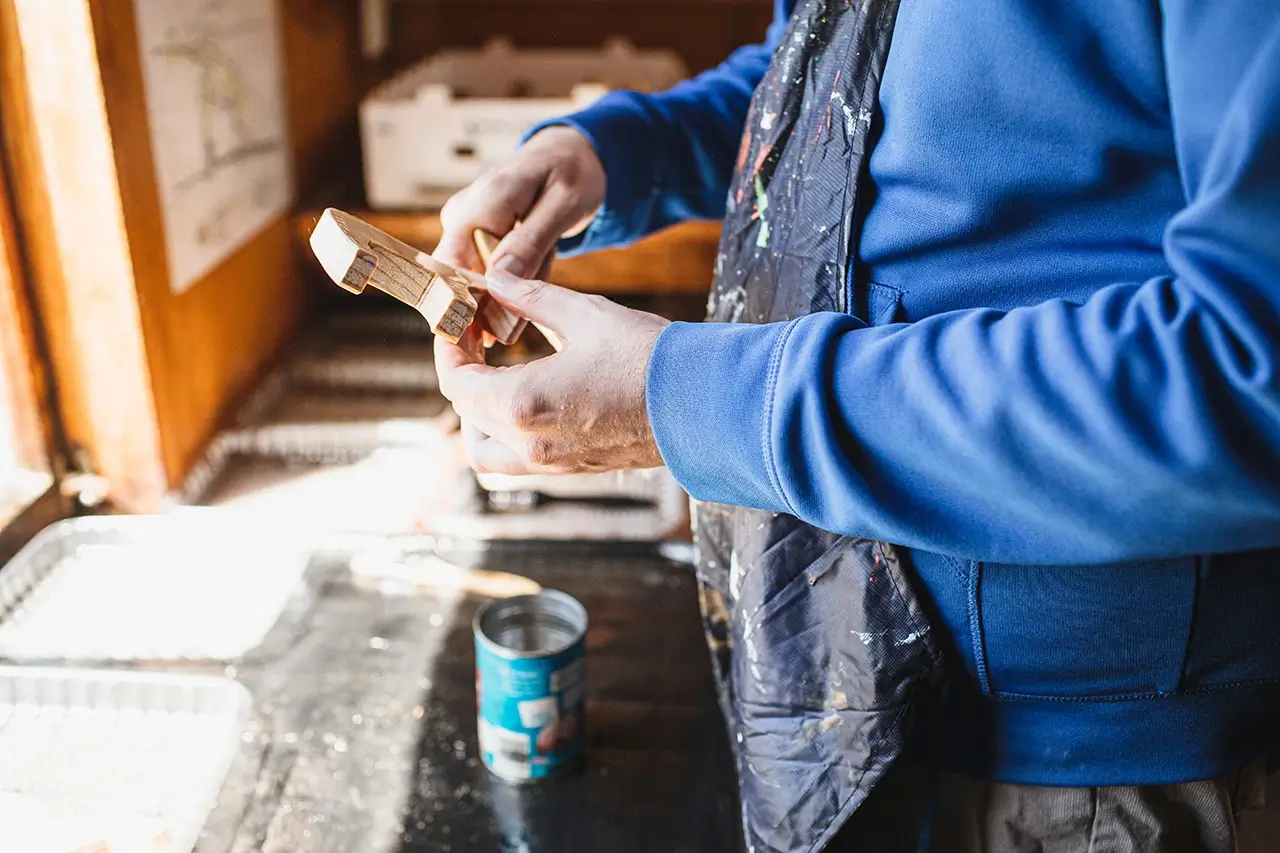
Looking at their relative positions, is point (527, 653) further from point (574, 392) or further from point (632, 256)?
point (632, 256)

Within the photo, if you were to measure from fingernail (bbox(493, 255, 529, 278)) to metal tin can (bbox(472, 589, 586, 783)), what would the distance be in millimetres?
282

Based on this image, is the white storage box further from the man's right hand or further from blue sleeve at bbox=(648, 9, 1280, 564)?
blue sleeve at bbox=(648, 9, 1280, 564)

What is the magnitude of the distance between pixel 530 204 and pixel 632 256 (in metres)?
0.81

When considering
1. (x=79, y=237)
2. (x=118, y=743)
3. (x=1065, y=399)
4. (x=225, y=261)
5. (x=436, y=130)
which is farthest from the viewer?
(x=436, y=130)

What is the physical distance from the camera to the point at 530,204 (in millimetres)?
825

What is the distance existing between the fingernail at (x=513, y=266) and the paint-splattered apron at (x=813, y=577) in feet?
0.54

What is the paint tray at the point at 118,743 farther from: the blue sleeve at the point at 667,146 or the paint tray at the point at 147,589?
the blue sleeve at the point at 667,146

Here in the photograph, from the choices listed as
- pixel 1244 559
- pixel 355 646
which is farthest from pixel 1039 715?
pixel 355 646

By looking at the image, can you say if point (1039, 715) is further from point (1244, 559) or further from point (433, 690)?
point (433, 690)

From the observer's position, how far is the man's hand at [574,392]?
1.93 feet

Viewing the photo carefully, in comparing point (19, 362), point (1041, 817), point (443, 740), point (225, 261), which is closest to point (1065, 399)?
point (1041, 817)

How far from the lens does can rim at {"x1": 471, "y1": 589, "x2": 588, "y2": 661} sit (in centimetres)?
81

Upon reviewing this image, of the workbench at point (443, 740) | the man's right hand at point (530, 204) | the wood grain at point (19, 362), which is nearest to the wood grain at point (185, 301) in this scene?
the wood grain at point (19, 362)

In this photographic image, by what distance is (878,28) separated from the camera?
2.04 ft
